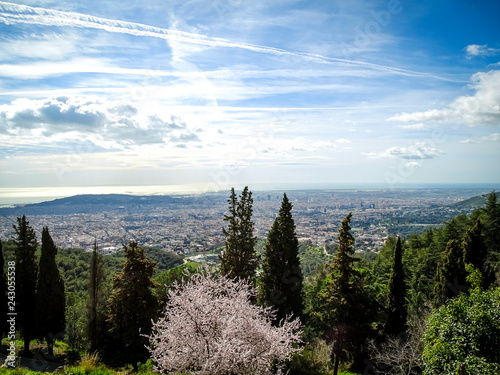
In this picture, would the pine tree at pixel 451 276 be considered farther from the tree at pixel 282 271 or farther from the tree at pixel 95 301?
the tree at pixel 95 301

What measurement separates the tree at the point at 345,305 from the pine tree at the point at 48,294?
16652 mm

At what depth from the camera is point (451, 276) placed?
1873 cm

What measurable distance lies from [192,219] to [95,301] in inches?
1910

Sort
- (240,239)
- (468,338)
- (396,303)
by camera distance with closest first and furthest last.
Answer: (468,338) < (396,303) < (240,239)

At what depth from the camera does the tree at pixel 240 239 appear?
59.2ft

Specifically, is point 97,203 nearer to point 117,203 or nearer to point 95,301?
point 117,203

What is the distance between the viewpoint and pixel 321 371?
15.4 m

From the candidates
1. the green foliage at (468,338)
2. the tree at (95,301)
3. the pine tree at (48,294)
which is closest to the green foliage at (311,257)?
the tree at (95,301)

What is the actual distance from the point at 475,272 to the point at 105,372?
12.6 meters

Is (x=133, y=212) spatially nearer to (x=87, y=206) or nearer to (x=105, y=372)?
(x=87, y=206)

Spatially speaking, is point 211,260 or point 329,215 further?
point 329,215

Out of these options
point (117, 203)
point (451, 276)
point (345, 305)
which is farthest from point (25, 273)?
point (117, 203)

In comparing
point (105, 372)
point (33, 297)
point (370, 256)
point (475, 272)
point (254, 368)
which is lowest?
point (370, 256)

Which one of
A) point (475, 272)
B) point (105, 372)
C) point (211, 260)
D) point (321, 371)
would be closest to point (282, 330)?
point (105, 372)
